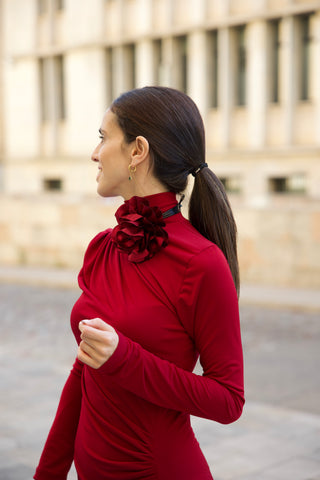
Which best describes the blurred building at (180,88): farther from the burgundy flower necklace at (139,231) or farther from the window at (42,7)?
the burgundy flower necklace at (139,231)

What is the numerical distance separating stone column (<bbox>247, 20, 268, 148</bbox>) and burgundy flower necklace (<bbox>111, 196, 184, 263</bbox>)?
2058 centimetres

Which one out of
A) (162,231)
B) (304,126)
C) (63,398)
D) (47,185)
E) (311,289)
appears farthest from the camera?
(47,185)

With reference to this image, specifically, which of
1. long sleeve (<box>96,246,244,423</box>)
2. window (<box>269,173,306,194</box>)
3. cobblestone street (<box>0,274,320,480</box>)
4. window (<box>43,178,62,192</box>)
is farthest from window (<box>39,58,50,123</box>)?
long sleeve (<box>96,246,244,423</box>)

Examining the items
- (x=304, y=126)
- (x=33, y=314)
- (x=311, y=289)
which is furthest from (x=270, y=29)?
(x=33, y=314)

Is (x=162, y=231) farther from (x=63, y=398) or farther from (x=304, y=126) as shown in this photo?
(x=304, y=126)

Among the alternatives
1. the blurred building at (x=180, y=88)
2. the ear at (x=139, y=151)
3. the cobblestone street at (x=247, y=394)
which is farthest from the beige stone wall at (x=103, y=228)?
the ear at (x=139, y=151)

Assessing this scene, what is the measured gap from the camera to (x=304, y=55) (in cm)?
2191

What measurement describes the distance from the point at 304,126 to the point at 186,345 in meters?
20.3

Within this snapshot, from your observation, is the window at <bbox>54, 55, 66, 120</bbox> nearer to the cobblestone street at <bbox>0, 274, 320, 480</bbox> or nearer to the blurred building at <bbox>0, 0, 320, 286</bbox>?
the blurred building at <bbox>0, 0, 320, 286</bbox>

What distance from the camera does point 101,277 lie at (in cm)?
199

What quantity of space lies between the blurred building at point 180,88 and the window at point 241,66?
0.10 feet

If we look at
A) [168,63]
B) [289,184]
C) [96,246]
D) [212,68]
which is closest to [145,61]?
[168,63]

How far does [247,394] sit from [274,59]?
17093 mm

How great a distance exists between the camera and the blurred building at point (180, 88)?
1431 cm
